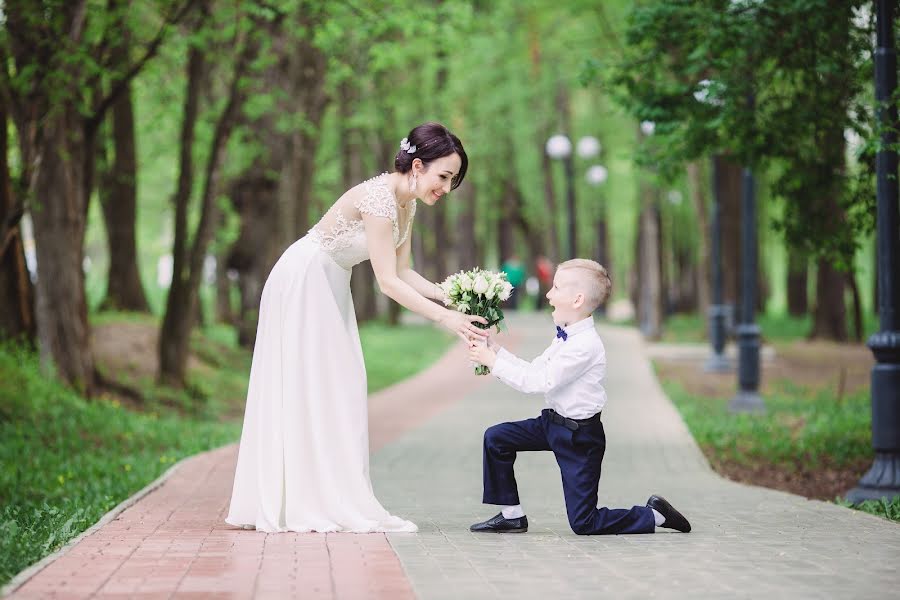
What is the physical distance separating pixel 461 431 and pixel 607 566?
961 centimetres

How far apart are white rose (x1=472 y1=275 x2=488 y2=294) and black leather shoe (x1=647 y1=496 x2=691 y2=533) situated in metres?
1.58

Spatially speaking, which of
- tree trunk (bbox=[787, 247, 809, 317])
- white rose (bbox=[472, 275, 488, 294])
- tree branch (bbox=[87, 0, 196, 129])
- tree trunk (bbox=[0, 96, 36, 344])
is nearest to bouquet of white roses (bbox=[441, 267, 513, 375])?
white rose (bbox=[472, 275, 488, 294])

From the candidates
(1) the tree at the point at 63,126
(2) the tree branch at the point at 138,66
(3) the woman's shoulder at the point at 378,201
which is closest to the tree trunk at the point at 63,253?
(1) the tree at the point at 63,126

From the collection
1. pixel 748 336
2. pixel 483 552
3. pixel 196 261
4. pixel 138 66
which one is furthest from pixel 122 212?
pixel 483 552

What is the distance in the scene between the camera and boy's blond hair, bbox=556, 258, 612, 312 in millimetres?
7449

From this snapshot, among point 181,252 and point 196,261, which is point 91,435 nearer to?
point 196,261

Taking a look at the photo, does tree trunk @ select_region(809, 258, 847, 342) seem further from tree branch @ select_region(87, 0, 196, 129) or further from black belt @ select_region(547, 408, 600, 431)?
black belt @ select_region(547, 408, 600, 431)

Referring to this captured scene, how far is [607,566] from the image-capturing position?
6645 millimetres

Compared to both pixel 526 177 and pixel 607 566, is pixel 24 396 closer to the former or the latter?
pixel 607 566

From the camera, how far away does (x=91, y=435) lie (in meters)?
15.0

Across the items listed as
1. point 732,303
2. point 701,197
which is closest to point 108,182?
point 701,197

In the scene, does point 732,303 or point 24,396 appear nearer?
point 24,396

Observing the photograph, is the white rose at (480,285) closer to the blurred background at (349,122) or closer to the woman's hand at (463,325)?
the woman's hand at (463,325)

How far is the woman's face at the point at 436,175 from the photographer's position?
761 centimetres
